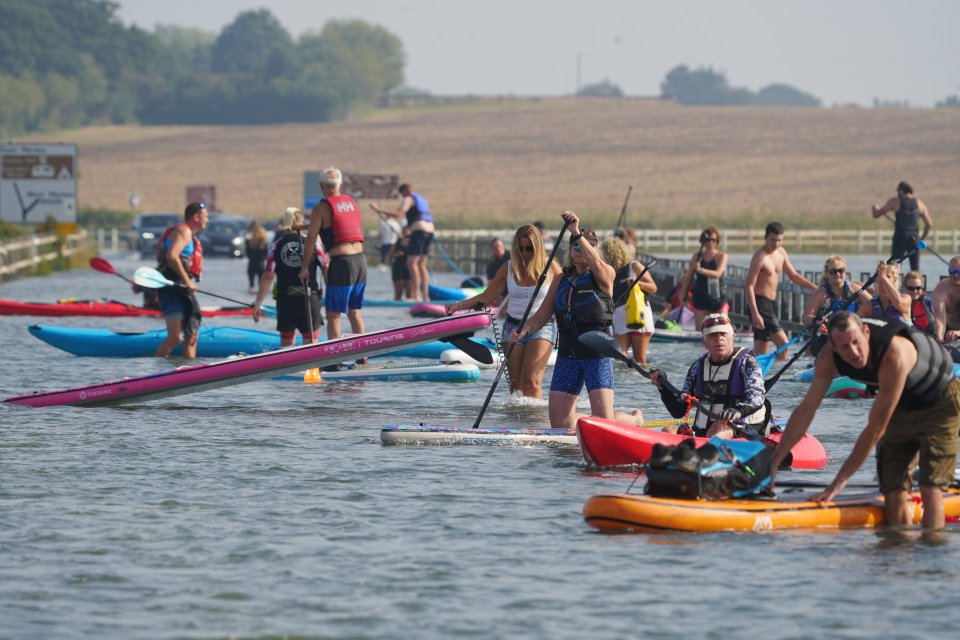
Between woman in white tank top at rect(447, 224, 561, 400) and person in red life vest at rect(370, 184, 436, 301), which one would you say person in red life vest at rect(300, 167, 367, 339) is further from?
person in red life vest at rect(370, 184, 436, 301)

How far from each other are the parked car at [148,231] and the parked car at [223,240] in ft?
4.28

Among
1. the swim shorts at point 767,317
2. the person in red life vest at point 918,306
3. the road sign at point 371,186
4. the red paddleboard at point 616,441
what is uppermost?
the road sign at point 371,186

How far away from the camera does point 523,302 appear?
1339 centimetres

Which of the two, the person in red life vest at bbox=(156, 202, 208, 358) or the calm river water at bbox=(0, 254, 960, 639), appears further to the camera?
the person in red life vest at bbox=(156, 202, 208, 358)

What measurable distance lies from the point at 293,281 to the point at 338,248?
63 centimetres

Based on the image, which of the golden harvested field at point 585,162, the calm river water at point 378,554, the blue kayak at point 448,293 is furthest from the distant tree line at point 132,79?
the calm river water at point 378,554

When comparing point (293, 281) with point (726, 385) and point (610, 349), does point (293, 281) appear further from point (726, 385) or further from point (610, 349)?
point (726, 385)

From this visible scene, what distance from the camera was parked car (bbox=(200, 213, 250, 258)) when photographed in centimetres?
5059

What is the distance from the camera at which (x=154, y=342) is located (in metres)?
18.9

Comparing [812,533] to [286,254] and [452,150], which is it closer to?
[286,254]

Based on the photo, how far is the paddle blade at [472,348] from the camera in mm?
13484

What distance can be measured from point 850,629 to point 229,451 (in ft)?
19.5

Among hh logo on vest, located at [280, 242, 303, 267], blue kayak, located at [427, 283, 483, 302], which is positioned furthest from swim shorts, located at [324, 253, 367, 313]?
blue kayak, located at [427, 283, 483, 302]

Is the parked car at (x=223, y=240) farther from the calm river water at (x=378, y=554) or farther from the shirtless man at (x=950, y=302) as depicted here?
the calm river water at (x=378, y=554)
